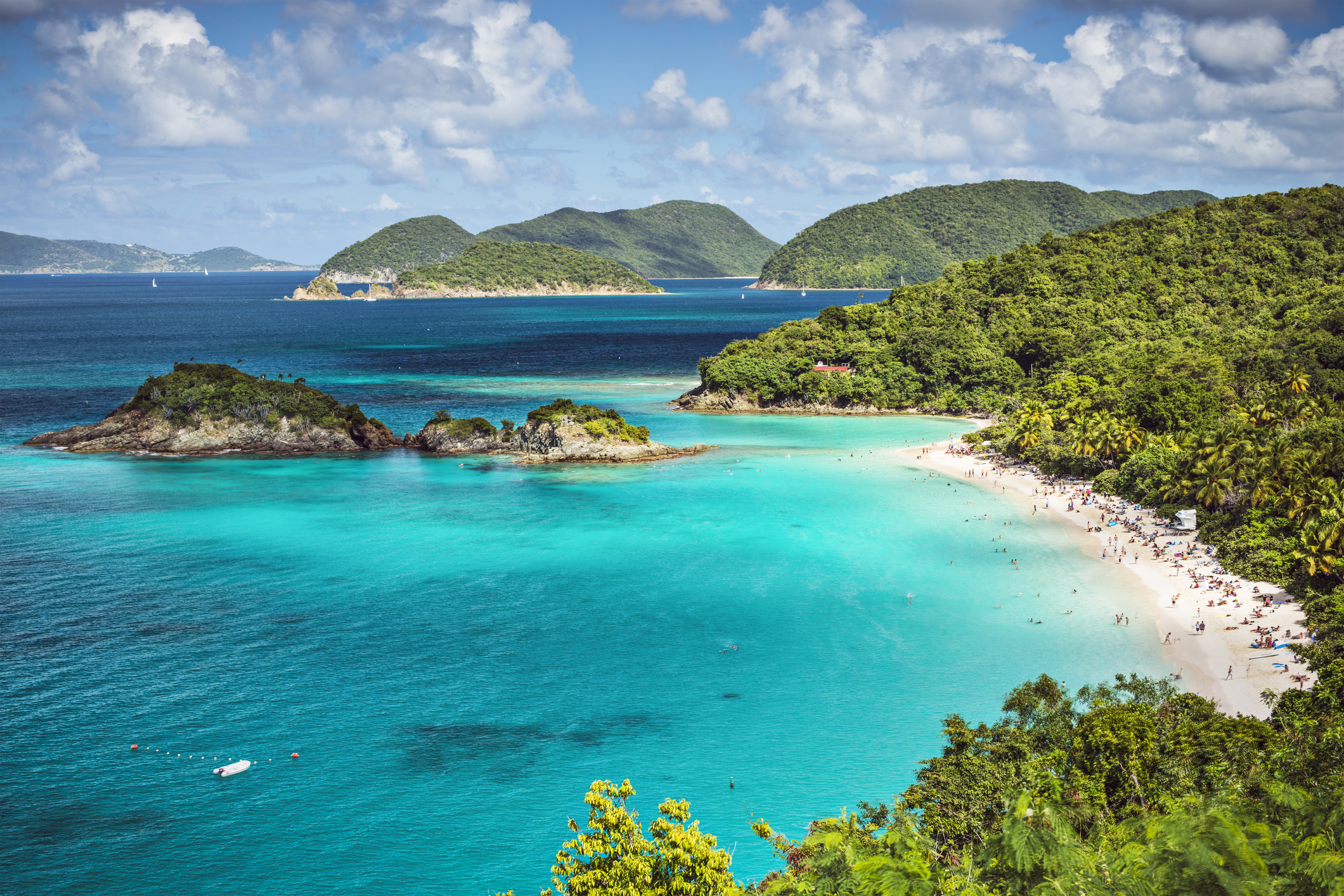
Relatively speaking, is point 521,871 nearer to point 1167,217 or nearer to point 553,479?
point 553,479

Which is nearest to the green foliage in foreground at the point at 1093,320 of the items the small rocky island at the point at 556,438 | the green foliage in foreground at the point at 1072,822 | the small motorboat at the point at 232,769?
the small rocky island at the point at 556,438

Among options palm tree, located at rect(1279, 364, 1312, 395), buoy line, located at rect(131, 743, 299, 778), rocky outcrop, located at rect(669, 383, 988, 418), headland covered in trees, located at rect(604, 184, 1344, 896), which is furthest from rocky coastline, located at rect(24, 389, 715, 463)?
buoy line, located at rect(131, 743, 299, 778)

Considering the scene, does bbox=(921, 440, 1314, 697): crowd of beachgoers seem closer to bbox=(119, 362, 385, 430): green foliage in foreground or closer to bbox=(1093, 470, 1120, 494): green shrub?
bbox=(1093, 470, 1120, 494): green shrub

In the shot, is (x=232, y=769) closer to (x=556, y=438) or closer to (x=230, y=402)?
(x=556, y=438)

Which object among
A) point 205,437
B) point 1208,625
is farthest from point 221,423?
point 1208,625

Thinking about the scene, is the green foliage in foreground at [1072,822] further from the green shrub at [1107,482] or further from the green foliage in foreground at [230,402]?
the green foliage in foreground at [230,402]
